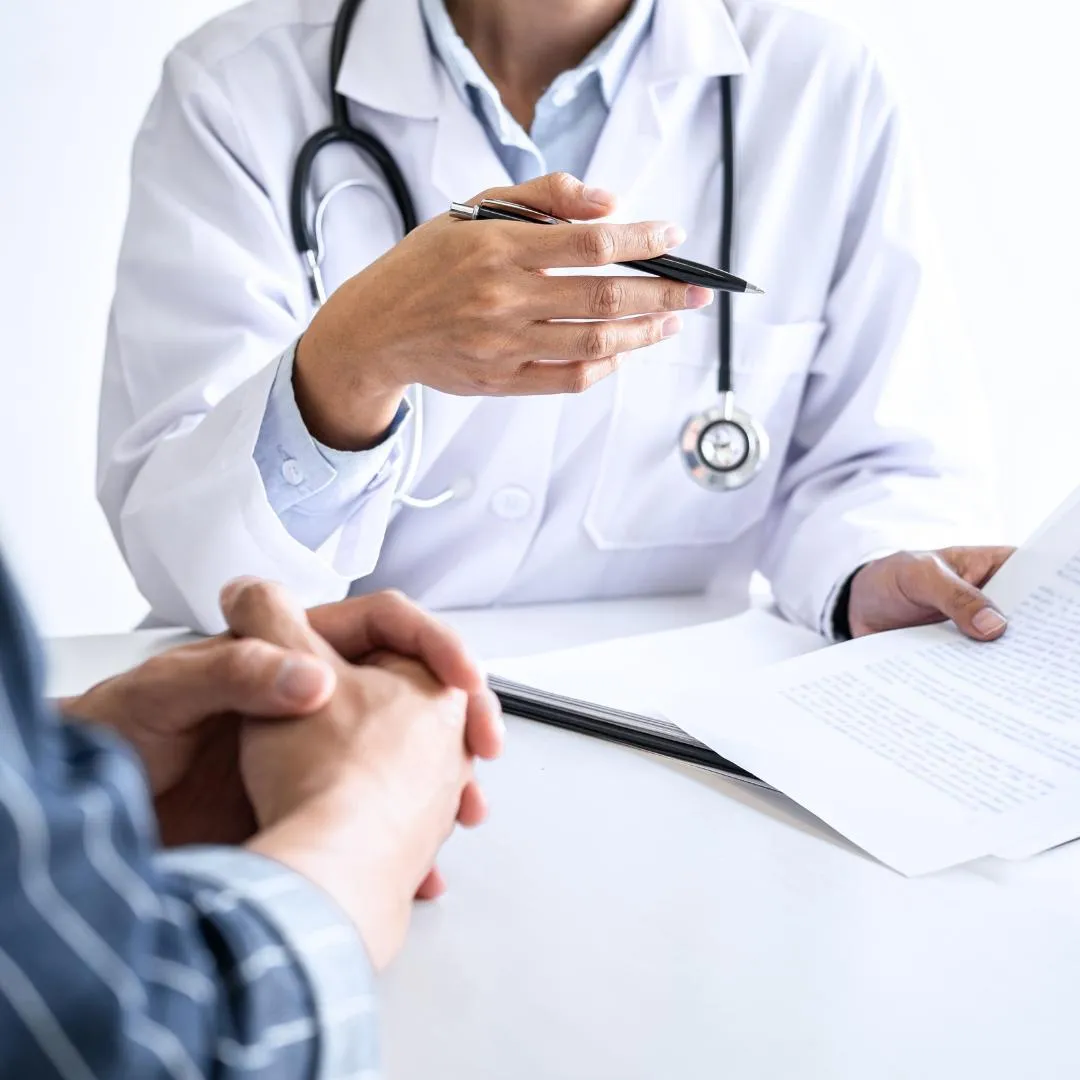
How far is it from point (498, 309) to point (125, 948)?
0.53 metres

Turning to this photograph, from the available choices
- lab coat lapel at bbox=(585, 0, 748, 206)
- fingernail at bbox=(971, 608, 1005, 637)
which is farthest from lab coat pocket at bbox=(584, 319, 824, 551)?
fingernail at bbox=(971, 608, 1005, 637)

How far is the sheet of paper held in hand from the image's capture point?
0.65 meters

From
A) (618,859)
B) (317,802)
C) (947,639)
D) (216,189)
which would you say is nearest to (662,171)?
(216,189)

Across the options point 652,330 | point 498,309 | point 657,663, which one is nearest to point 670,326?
point 652,330

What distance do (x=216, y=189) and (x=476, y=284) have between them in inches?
15.3

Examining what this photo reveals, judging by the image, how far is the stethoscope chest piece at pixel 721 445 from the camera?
43.2 inches

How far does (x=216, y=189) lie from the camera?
1069mm

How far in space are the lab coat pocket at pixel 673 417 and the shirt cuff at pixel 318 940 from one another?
0.74 meters

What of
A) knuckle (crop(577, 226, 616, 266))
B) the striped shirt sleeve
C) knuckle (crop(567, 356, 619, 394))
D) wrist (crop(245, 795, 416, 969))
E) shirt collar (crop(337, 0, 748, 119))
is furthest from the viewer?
shirt collar (crop(337, 0, 748, 119))

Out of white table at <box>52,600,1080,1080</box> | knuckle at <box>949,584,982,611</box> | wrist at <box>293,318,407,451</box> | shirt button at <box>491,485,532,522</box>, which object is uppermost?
wrist at <box>293,318,407,451</box>

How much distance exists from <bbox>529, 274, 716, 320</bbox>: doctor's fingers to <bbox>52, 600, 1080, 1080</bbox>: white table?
0.27 m

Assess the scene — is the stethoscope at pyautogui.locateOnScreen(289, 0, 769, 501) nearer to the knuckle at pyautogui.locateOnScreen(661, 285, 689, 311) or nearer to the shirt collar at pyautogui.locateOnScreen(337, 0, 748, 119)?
the shirt collar at pyautogui.locateOnScreen(337, 0, 748, 119)

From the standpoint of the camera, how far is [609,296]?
77 cm

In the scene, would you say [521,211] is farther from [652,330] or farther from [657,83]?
[657,83]
